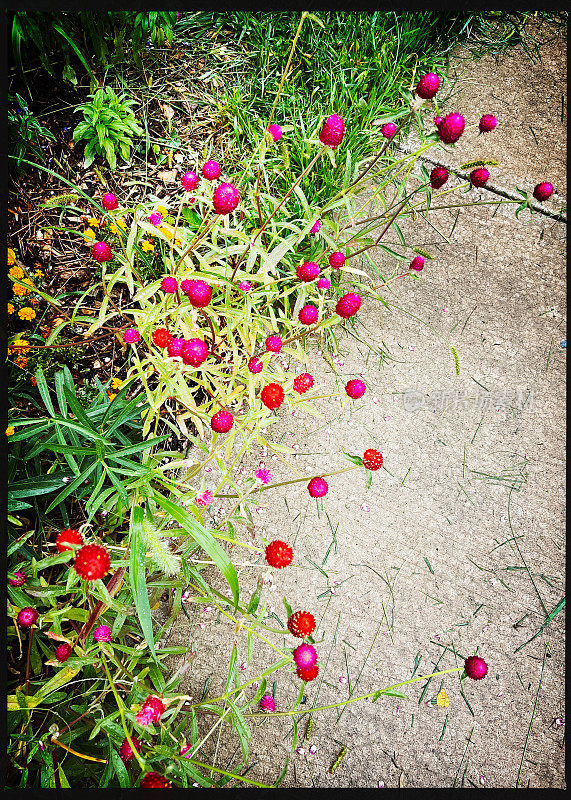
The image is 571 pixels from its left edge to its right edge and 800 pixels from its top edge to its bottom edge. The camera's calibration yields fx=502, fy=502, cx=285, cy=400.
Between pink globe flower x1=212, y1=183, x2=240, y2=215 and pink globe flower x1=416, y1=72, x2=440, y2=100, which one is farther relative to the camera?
pink globe flower x1=416, y1=72, x2=440, y2=100

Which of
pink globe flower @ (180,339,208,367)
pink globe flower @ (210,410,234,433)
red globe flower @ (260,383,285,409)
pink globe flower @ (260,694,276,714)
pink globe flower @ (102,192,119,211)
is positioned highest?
pink globe flower @ (102,192,119,211)

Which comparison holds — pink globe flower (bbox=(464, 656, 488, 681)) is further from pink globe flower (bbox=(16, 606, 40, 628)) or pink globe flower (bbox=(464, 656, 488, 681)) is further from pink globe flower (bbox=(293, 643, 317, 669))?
pink globe flower (bbox=(16, 606, 40, 628))

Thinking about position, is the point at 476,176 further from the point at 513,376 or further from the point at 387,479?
the point at 387,479

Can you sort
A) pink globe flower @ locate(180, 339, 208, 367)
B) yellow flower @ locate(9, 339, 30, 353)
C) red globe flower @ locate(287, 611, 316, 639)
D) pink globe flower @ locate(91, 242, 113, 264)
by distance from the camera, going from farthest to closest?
yellow flower @ locate(9, 339, 30, 353) < pink globe flower @ locate(91, 242, 113, 264) < pink globe flower @ locate(180, 339, 208, 367) < red globe flower @ locate(287, 611, 316, 639)

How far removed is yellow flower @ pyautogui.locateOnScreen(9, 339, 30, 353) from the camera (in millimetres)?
1729

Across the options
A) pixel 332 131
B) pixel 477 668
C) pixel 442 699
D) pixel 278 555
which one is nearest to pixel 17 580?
pixel 278 555

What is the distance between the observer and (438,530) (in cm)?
186

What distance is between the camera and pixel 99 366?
6.70 ft

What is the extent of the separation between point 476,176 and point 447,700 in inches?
67.4

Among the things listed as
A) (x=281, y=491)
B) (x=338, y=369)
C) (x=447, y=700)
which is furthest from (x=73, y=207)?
(x=447, y=700)

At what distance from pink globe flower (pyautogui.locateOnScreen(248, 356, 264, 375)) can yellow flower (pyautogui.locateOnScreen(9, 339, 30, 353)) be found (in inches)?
31.1

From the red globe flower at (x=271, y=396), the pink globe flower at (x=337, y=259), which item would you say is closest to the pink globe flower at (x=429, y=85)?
the pink globe flower at (x=337, y=259)

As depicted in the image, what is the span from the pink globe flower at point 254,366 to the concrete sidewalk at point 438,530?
49 centimetres

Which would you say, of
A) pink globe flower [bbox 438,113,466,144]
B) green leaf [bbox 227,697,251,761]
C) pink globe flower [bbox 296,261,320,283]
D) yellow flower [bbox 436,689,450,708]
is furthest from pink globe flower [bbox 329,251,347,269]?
yellow flower [bbox 436,689,450,708]
